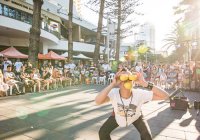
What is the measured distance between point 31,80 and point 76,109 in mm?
4701

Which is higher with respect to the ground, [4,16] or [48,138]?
[4,16]

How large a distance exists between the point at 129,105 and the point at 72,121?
3.75 m

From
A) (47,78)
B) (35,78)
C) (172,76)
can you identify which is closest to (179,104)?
(35,78)

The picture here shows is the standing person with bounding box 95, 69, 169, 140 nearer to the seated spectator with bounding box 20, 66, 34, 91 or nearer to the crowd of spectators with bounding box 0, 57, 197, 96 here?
the crowd of spectators with bounding box 0, 57, 197, 96

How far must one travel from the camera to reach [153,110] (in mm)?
9312

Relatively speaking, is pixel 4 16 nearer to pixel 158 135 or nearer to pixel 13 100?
pixel 13 100

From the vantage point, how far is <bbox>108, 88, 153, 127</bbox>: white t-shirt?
11.9 ft

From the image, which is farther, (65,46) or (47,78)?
(65,46)

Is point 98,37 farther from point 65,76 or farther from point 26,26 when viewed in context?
point 65,76

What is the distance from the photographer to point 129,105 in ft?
11.9

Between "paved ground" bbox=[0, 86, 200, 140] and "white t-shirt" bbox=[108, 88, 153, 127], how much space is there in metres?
2.13

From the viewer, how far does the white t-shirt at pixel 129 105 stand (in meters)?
3.64

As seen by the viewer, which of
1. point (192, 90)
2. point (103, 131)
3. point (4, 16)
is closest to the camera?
point (103, 131)

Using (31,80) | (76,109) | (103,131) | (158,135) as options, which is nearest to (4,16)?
(31,80)
